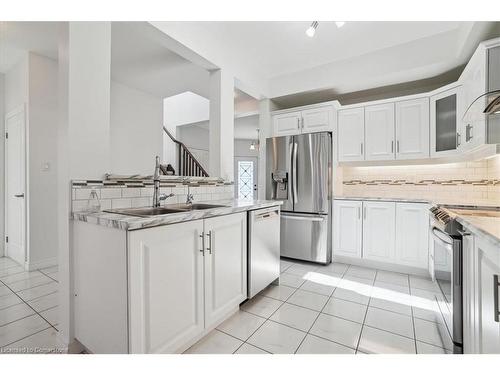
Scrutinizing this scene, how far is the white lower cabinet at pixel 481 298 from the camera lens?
94 centimetres

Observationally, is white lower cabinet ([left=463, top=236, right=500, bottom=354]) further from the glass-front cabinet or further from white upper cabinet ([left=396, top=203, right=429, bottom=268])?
the glass-front cabinet

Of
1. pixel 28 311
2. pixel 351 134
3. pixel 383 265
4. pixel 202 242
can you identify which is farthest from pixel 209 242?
pixel 351 134

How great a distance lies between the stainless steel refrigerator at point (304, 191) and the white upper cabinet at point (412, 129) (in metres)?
0.86

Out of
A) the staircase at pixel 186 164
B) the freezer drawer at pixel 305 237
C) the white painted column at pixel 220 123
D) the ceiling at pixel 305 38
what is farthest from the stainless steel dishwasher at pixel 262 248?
the staircase at pixel 186 164

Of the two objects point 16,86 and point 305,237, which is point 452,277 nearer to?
point 305,237

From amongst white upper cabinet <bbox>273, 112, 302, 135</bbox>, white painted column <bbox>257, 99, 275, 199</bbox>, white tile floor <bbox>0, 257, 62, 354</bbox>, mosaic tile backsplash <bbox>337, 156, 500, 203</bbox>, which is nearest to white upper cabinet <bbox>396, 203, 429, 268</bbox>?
mosaic tile backsplash <bbox>337, 156, 500, 203</bbox>

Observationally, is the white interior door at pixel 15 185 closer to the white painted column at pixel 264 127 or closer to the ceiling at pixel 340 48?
the ceiling at pixel 340 48

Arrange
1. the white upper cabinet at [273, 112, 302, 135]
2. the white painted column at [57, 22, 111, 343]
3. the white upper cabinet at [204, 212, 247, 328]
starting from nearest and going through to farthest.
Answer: the white painted column at [57, 22, 111, 343], the white upper cabinet at [204, 212, 247, 328], the white upper cabinet at [273, 112, 302, 135]

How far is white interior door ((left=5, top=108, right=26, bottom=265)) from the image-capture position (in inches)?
121

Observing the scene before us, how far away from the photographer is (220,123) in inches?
109

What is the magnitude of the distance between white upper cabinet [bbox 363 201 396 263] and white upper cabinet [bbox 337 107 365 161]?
71cm

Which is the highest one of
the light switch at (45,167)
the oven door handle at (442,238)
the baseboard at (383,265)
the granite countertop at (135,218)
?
the light switch at (45,167)

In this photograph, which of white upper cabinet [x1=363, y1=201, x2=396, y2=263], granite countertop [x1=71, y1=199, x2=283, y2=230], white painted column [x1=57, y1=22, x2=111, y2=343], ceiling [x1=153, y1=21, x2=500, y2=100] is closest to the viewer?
granite countertop [x1=71, y1=199, x2=283, y2=230]
